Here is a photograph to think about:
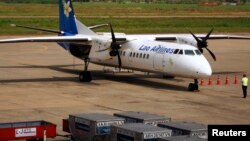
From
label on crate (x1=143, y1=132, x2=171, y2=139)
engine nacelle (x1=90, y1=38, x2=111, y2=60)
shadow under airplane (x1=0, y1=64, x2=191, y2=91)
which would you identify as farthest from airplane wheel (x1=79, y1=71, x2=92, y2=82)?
→ label on crate (x1=143, y1=132, x2=171, y2=139)

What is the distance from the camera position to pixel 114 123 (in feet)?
64.0

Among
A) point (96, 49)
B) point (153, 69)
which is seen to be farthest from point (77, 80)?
point (153, 69)

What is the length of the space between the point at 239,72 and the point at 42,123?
23391 mm

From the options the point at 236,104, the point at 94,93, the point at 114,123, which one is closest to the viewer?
the point at 114,123

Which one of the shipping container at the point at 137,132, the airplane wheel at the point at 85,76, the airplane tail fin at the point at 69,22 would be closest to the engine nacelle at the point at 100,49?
the airplane wheel at the point at 85,76

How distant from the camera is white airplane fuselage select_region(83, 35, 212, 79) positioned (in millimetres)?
32312

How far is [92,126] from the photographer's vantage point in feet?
63.3

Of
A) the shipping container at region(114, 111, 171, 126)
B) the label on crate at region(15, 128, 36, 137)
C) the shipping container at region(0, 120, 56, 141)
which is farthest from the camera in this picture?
the shipping container at region(114, 111, 171, 126)

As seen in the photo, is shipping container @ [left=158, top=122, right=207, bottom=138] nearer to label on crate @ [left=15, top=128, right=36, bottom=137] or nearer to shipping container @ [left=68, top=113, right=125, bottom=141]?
shipping container @ [left=68, top=113, right=125, bottom=141]

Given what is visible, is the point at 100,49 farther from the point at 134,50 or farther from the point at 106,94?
the point at 106,94

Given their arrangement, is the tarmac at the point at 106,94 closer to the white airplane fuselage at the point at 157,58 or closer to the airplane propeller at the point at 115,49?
the white airplane fuselage at the point at 157,58

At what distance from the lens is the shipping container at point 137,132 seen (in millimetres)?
17391

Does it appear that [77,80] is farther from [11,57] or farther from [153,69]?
[11,57]

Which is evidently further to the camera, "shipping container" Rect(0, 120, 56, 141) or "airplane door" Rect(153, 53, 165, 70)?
"airplane door" Rect(153, 53, 165, 70)
